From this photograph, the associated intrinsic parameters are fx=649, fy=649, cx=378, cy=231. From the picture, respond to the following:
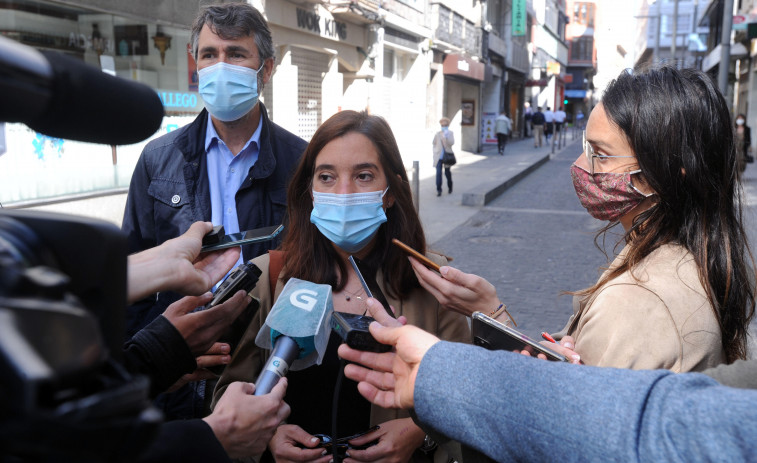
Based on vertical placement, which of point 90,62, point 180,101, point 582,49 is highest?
point 582,49

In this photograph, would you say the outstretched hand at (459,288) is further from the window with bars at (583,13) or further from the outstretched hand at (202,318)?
the window with bars at (583,13)

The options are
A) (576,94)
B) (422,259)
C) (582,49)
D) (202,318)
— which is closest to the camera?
(202,318)

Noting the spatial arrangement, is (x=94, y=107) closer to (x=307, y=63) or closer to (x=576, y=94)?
(x=307, y=63)

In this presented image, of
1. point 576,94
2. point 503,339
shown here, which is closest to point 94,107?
point 503,339

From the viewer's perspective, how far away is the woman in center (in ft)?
7.16

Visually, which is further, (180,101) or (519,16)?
(519,16)

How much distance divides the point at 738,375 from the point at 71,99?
1178 mm

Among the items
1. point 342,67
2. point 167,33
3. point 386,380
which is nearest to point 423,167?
point 342,67

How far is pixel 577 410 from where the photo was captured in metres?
1.02

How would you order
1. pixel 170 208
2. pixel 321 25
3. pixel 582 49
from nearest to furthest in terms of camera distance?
pixel 170 208 < pixel 321 25 < pixel 582 49

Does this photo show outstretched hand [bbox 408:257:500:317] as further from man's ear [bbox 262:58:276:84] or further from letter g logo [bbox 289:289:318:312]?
man's ear [bbox 262:58:276:84]

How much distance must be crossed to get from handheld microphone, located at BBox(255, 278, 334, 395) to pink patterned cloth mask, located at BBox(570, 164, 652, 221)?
0.96 meters

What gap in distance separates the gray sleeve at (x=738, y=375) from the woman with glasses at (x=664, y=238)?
365 mm

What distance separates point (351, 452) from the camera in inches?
79.0
